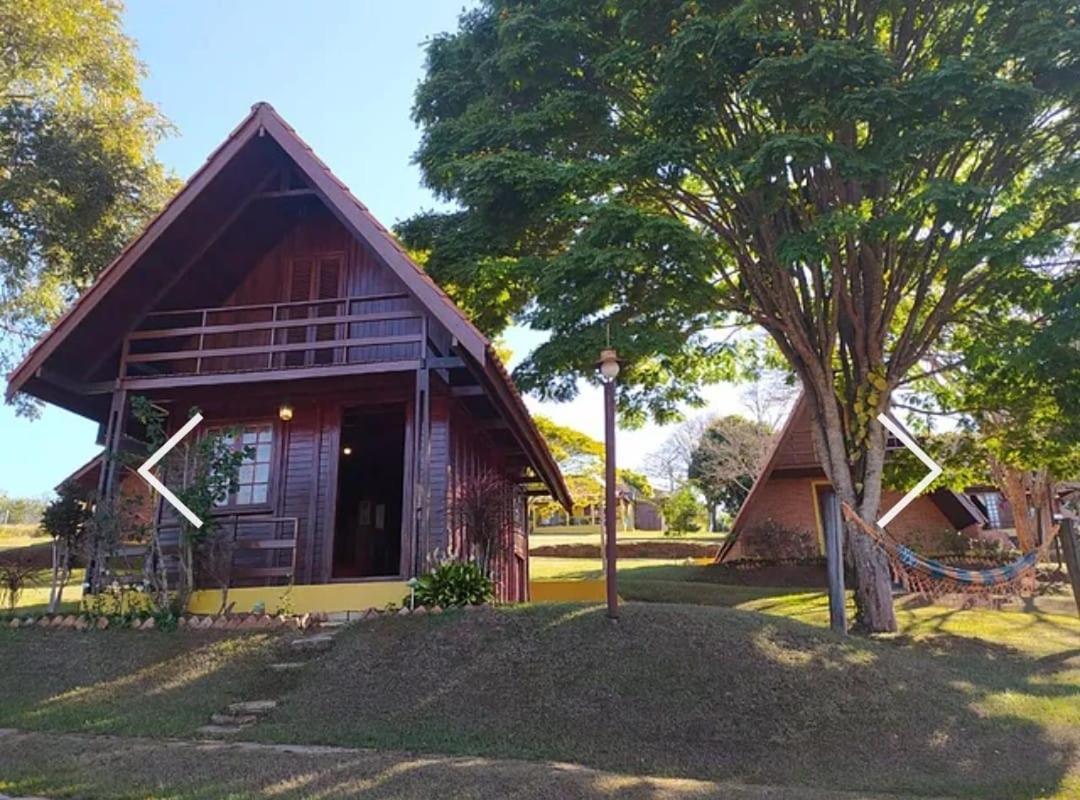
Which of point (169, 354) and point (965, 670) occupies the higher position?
point (169, 354)

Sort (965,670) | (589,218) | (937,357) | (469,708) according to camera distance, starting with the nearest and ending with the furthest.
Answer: (469,708), (965,670), (589,218), (937,357)

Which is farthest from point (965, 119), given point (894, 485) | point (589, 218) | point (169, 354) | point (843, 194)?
point (169, 354)

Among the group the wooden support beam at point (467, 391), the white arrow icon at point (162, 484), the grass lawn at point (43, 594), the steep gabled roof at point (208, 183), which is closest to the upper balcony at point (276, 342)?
the steep gabled roof at point (208, 183)

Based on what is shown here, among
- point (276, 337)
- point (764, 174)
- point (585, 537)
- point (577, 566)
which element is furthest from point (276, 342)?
point (585, 537)

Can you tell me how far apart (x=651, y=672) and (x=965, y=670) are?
4.15 m

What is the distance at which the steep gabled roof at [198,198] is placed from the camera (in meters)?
10.0

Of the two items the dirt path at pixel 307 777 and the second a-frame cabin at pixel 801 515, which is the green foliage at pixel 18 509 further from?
the dirt path at pixel 307 777

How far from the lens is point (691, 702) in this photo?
6.75 meters

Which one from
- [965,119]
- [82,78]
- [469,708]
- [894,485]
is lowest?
[469,708]

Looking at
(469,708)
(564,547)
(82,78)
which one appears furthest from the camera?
(564,547)

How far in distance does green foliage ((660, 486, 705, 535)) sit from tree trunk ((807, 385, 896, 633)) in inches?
990

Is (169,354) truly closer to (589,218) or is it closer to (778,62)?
(589,218)

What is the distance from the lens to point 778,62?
9.53 meters

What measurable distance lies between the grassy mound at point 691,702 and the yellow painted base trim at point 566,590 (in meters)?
9.26
